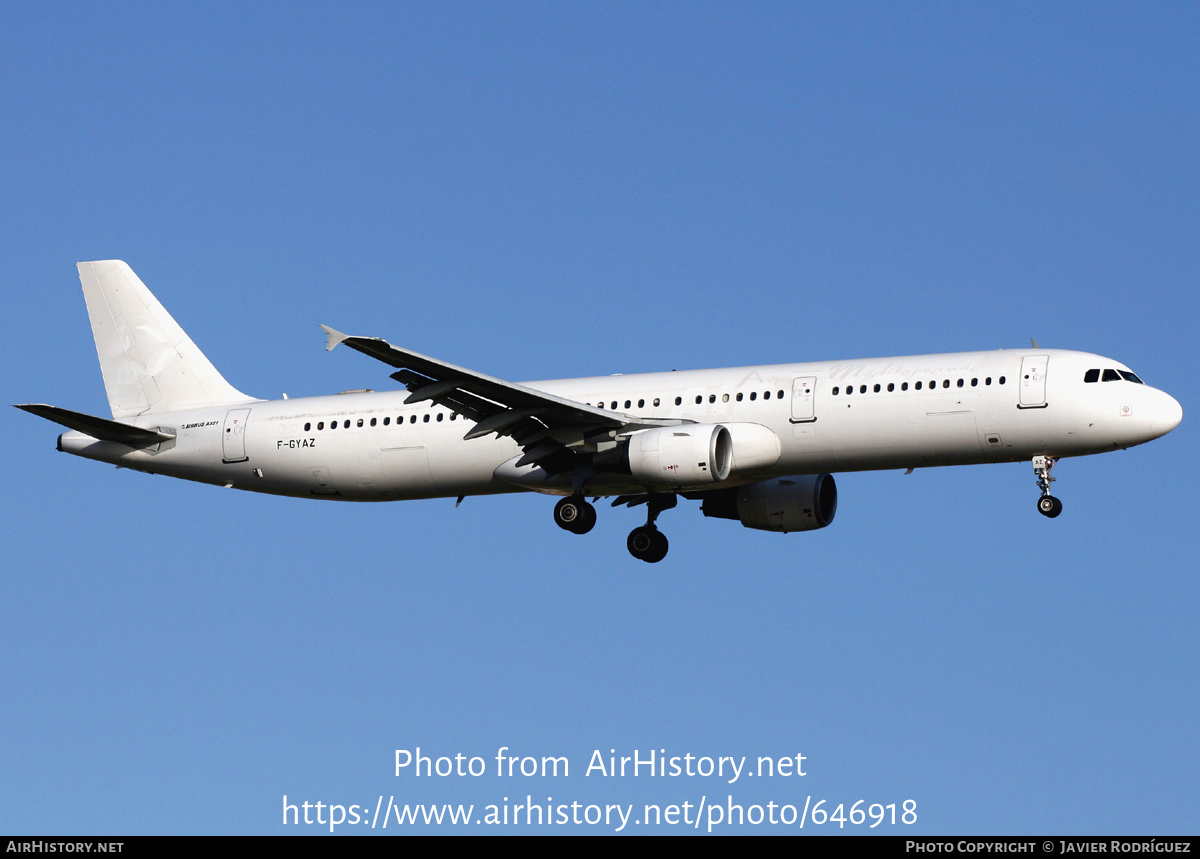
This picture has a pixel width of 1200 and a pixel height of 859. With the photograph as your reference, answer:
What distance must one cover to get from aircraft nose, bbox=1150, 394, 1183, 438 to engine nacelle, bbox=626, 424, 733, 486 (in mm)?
9022

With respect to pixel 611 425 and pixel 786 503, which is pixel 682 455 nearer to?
pixel 611 425

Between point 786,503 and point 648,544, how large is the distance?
3586 mm

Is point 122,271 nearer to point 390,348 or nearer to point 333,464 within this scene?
point 333,464

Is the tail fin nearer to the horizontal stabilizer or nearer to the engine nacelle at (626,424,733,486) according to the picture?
the horizontal stabilizer

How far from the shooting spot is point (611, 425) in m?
38.3

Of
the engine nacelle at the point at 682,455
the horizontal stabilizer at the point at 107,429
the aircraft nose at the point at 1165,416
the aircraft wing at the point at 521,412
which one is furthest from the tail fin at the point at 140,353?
the aircraft nose at the point at 1165,416

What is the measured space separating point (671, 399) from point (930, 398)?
6073 millimetres

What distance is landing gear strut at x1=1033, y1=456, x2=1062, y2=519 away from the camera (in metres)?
36.4

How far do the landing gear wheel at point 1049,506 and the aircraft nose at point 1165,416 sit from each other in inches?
100

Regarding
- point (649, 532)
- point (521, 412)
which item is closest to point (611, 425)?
point (521, 412)

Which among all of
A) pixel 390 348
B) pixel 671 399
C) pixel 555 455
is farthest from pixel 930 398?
pixel 390 348

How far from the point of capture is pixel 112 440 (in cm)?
4312

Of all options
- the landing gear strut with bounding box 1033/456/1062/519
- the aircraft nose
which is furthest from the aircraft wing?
the aircraft nose
